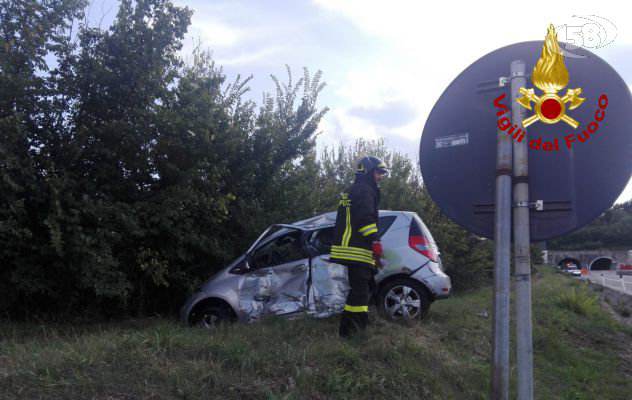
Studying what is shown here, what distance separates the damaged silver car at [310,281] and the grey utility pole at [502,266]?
12.8 feet

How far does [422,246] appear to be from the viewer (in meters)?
7.47

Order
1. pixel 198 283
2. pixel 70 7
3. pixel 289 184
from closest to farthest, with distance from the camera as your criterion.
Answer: pixel 70 7 → pixel 198 283 → pixel 289 184

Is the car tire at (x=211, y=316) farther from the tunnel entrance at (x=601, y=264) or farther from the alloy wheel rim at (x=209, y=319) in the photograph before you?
the tunnel entrance at (x=601, y=264)

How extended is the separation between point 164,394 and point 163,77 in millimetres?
5770

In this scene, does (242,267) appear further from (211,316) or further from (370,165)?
(370,165)

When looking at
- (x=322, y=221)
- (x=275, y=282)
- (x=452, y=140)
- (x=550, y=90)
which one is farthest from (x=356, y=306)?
(x=550, y=90)

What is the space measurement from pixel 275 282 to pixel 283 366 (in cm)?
285

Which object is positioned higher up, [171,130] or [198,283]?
[171,130]

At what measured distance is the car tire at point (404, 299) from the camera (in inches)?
280

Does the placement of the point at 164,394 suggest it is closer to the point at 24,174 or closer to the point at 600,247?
the point at 24,174

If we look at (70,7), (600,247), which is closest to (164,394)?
(70,7)

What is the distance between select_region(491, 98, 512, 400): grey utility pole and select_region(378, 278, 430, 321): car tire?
4025 millimetres

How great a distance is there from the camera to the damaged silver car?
7125mm

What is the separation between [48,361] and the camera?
3.97 m
